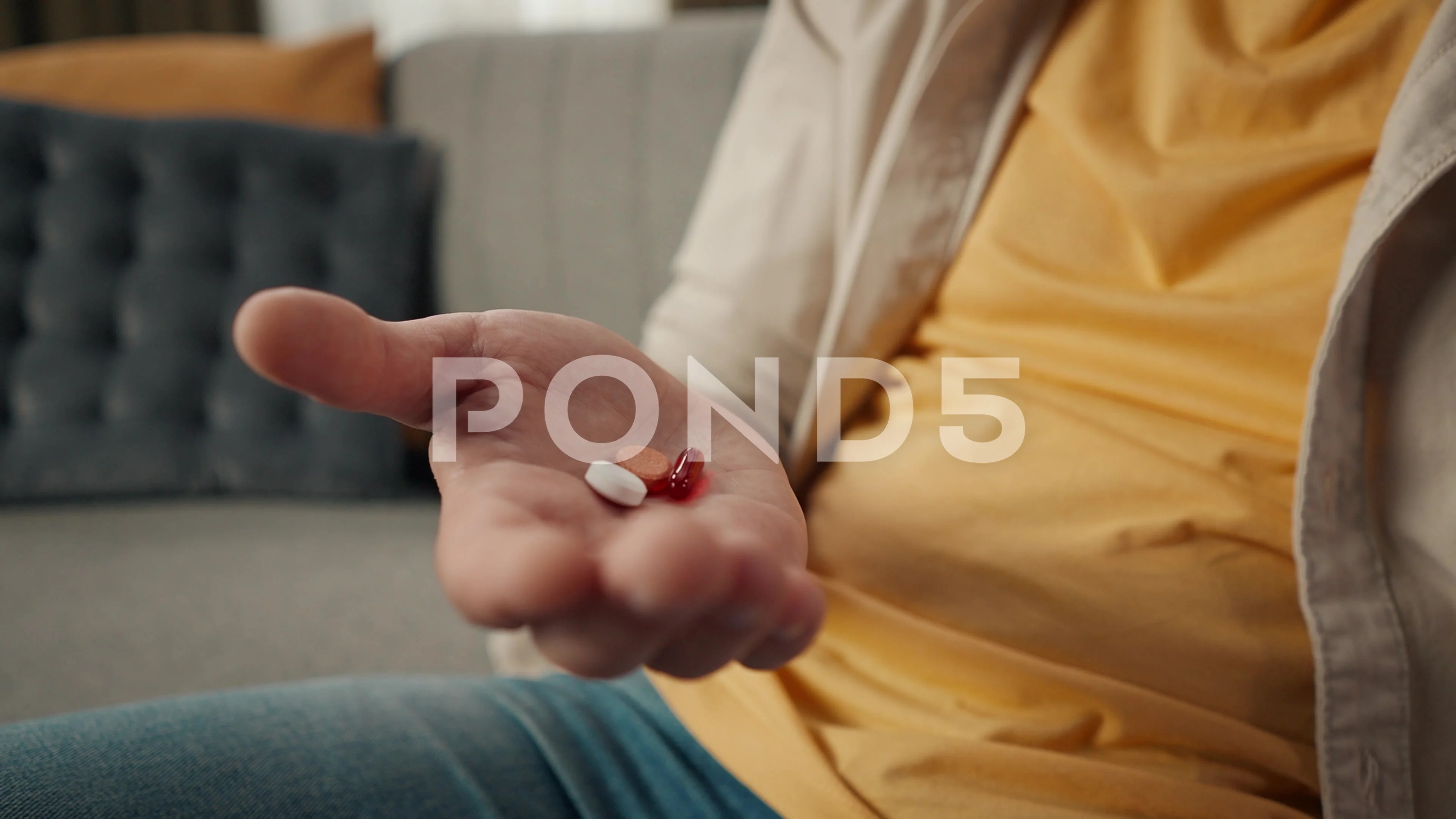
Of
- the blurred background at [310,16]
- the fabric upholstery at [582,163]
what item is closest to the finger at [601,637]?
the fabric upholstery at [582,163]

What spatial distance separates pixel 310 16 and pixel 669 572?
2003mm

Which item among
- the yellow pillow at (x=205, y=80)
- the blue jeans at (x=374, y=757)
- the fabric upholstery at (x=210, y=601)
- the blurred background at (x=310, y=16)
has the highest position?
the blurred background at (x=310, y=16)

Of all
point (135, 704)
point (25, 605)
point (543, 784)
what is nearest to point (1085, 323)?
point (543, 784)

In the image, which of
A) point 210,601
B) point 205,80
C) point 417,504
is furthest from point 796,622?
point 205,80

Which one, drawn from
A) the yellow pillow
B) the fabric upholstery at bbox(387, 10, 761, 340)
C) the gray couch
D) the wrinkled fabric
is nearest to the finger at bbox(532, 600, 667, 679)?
the wrinkled fabric

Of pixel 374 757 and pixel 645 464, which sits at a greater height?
pixel 645 464

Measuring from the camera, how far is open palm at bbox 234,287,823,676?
0.25m

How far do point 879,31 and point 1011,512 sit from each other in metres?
0.31

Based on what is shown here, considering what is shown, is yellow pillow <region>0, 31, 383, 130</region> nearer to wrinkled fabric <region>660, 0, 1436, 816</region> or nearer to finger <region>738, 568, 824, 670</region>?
wrinkled fabric <region>660, 0, 1436, 816</region>

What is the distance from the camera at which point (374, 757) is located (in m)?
0.45

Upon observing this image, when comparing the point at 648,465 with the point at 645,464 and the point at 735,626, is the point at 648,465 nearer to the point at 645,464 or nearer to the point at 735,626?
the point at 645,464

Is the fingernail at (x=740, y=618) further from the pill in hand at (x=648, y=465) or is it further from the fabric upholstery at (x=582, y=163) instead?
the fabric upholstery at (x=582, y=163)

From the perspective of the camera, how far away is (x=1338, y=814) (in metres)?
0.41

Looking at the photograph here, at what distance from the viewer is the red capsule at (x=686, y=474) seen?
356 mm
